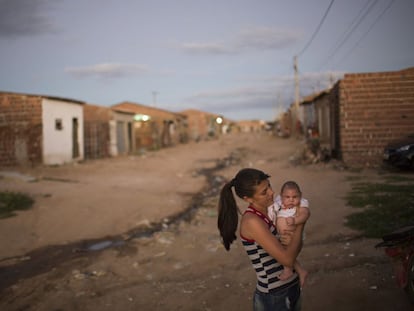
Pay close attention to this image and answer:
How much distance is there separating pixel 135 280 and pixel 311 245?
266 cm

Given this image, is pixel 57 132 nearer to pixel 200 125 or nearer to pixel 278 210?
pixel 278 210

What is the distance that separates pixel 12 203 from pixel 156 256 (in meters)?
5.25

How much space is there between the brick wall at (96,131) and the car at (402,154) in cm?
1767

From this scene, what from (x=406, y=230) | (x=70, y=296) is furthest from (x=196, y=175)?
(x=406, y=230)

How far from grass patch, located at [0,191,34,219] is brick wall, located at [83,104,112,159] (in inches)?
538

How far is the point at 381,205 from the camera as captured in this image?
25.2 ft

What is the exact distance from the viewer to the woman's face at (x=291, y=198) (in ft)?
7.72

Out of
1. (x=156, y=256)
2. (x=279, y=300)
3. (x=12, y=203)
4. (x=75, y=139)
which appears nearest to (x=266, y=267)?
(x=279, y=300)

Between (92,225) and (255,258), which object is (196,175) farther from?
(255,258)

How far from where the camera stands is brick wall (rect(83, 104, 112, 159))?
24.6m

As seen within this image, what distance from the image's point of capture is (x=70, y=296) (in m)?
5.13

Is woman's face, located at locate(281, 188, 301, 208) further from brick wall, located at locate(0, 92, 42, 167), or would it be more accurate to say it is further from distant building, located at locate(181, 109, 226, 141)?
distant building, located at locate(181, 109, 226, 141)

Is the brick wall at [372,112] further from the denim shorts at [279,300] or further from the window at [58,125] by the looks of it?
the window at [58,125]

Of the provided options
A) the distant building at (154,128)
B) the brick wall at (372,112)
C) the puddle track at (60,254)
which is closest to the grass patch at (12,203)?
the puddle track at (60,254)
